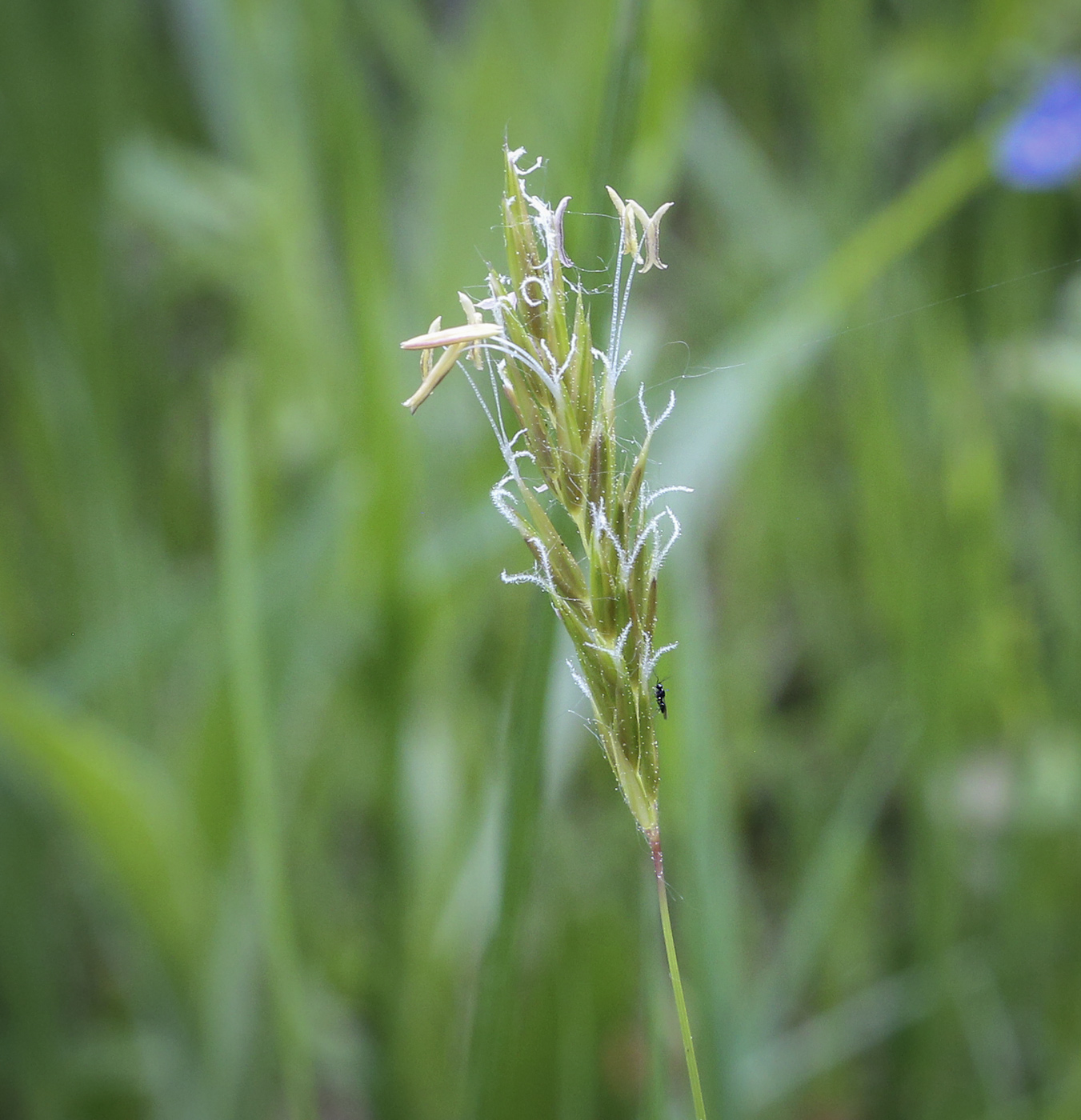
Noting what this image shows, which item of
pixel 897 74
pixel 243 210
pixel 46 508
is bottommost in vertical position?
pixel 46 508

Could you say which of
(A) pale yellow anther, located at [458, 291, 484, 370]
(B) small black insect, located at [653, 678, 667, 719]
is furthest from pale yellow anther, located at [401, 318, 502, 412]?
(B) small black insect, located at [653, 678, 667, 719]

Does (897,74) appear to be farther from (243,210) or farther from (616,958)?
(616,958)

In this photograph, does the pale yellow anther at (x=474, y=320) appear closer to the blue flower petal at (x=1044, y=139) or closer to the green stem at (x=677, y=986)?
the green stem at (x=677, y=986)

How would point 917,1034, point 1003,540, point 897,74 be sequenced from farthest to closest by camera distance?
point 897,74
point 1003,540
point 917,1034

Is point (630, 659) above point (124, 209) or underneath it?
underneath

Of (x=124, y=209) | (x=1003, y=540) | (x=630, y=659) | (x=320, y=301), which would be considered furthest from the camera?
(x=124, y=209)

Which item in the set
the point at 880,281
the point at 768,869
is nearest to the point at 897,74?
the point at 880,281

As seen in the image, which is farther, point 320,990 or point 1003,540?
point 1003,540
